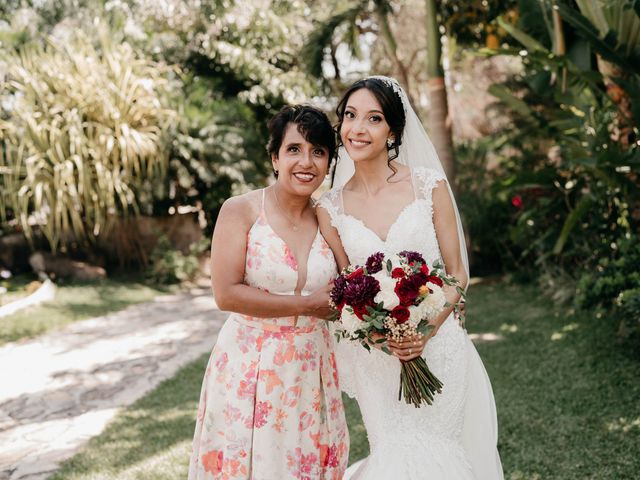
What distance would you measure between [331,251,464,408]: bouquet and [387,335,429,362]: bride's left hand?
5 cm

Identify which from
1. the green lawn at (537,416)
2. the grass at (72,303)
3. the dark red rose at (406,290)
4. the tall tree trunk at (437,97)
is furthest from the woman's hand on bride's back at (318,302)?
the tall tree trunk at (437,97)

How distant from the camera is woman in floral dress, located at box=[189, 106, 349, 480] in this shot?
258 centimetres

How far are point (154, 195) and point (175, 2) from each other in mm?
4278

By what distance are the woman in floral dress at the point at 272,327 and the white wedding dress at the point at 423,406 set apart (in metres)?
0.22

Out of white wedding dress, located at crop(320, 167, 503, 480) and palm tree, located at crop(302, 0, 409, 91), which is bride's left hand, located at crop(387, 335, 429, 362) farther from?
palm tree, located at crop(302, 0, 409, 91)

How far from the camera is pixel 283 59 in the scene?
1362 cm

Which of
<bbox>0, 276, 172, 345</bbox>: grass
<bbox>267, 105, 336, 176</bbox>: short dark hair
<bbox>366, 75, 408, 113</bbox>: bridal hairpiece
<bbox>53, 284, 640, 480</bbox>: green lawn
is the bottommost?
<bbox>53, 284, 640, 480</bbox>: green lawn

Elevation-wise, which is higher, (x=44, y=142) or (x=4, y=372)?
(x=44, y=142)

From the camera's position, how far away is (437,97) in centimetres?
877

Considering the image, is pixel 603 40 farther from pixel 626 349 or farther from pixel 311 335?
pixel 311 335

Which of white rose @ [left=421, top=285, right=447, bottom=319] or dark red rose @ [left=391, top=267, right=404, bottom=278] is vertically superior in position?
dark red rose @ [left=391, top=267, right=404, bottom=278]

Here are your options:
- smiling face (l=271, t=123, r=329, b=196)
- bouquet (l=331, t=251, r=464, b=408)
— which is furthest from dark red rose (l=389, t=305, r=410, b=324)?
smiling face (l=271, t=123, r=329, b=196)

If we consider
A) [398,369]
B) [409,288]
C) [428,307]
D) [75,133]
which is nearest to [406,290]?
[409,288]

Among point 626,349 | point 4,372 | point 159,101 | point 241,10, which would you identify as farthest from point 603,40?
point 241,10
